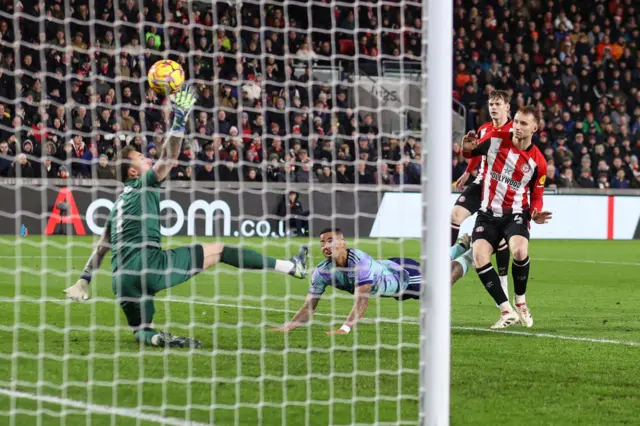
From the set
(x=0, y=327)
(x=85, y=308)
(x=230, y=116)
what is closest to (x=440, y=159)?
(x=0, y=327)

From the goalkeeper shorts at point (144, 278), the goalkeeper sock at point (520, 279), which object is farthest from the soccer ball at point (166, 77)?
the goalkeeper sock at point (520, 279)

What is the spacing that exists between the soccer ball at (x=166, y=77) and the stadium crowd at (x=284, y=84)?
39cm

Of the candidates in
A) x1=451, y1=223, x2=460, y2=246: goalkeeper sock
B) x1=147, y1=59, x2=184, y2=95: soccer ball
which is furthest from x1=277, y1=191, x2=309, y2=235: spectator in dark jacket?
x1=147, y1=59, x2=184, y2=95: soccer ball

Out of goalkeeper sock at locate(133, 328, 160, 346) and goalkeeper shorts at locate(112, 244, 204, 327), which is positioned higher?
goalkeeper shorts at locate(112, 244, 204, 327)

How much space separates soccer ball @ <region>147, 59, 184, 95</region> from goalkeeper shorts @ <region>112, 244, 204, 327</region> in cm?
116

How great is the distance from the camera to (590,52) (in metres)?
25.1

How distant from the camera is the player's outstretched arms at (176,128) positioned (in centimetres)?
624

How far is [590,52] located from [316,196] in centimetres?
973

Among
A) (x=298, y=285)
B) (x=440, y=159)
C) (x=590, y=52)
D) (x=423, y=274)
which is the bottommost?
(x=298, y=285)

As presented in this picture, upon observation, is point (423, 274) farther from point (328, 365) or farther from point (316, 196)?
point (316, 196)

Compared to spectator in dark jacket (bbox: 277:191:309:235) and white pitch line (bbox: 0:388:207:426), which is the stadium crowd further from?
white pitch line (bbox: 0:388:207:426)

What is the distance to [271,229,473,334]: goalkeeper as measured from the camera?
7270 millimetres

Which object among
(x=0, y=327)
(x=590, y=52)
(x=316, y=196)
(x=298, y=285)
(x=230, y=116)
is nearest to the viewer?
(x=0, y=327)

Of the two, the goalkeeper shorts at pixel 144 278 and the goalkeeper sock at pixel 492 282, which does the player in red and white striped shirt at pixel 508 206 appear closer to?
the goalkeeper sock at pixel 492 282
